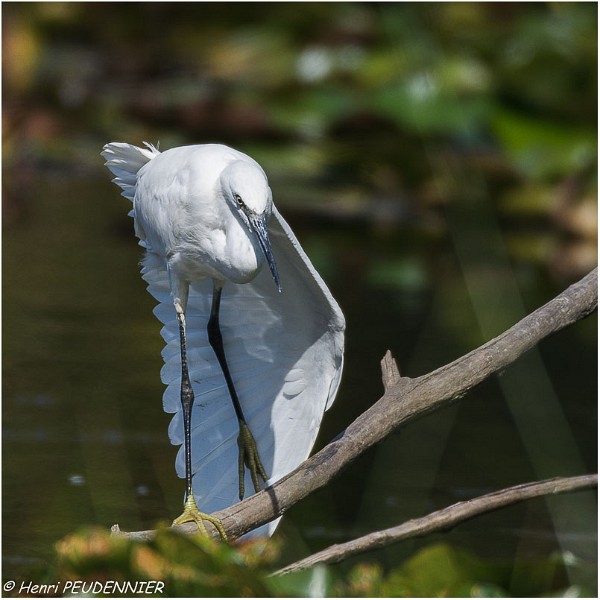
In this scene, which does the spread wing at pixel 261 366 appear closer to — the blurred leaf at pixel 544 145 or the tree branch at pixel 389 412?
the tree branch at pixel 389 412

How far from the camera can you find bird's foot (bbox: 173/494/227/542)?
229 centimetres

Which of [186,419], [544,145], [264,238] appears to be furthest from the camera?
[544,145]

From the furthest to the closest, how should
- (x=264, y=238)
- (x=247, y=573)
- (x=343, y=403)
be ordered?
(x=343, y=403)
(x=264, y=238)
(x=247, y=573)

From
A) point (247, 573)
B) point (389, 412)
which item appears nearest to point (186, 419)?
point (389, 412)

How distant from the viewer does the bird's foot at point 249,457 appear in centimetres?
271

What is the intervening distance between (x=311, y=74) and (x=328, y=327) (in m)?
6.02

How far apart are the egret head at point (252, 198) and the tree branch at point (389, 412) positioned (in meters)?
0.32

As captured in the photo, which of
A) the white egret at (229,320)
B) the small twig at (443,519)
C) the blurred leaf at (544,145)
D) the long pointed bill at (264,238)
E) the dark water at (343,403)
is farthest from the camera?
the blurred leaf at (544,145)

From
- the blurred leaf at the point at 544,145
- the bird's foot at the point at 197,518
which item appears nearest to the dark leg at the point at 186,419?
the bird's foot at the point at 197,518

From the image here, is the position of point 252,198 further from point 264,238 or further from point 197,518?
point 197,518

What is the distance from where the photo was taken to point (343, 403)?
4047mm

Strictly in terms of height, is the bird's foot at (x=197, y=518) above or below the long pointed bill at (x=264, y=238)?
below

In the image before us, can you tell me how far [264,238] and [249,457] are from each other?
2.12ft

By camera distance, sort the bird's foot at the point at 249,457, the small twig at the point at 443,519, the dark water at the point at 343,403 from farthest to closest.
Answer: the dark water at the point at 343,403, the bird's foot at the point at 249,457, the small twig at the point at 443,519
